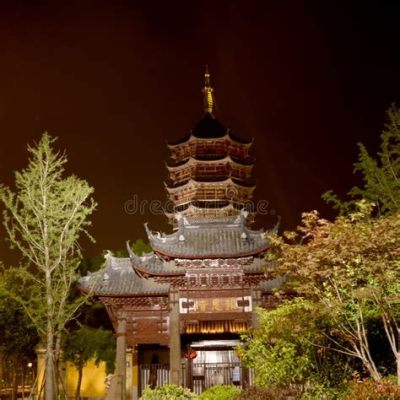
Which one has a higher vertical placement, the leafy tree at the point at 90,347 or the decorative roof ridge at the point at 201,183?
the decorative roof ridge at the point at 201,183

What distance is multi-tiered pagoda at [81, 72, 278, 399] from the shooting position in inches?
880

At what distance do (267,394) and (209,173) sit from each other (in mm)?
17676

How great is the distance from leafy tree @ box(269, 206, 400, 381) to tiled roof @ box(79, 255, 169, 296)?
990cm

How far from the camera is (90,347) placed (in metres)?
28.2

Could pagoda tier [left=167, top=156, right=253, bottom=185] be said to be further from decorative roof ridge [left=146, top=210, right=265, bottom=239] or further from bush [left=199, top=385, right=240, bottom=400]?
bush [left=199, top=385, right=240, bottom=400]

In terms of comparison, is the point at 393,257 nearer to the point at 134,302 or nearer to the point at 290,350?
the point at 290,350

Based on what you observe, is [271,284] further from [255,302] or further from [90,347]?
[90,347]

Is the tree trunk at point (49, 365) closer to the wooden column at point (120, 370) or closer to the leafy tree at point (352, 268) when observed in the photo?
the wooden column at point (120, 370)

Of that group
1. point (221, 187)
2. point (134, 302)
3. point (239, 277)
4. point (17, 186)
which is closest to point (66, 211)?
point (17, 186)

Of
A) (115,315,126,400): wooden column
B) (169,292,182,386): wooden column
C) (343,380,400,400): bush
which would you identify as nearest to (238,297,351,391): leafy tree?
(343,380,400,400): bush

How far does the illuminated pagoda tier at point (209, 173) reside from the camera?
29.1 metres

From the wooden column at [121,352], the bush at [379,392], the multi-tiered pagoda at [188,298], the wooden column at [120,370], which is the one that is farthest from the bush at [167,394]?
the wooden column at [121,352]

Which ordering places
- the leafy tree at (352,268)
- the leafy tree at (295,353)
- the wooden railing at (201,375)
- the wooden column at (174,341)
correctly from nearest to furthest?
the leafy tree at (352,268)
the leafy tree at (295,353)
the wooden column at (174,341)
the wooden railing at (201,375)

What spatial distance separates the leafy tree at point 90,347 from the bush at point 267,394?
1546 cm
